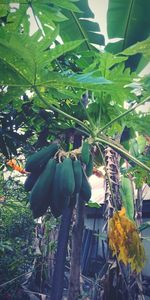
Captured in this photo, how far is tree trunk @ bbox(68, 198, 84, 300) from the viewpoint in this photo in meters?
1.52

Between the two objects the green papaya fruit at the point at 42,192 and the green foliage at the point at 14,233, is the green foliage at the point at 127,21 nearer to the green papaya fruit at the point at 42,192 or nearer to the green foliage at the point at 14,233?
the green papaya fruit at the point at 42,192

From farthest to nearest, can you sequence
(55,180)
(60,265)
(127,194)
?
1. (127,194)
2. (55,180)
3. (60,265)

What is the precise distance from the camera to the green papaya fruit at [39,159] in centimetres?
151

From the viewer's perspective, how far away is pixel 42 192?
1410 mm

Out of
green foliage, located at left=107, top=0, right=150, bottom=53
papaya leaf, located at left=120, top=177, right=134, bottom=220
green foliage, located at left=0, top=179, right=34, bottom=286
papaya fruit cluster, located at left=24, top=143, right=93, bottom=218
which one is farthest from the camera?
green foliage, located at left=0, top=179, right=34, bottom=286

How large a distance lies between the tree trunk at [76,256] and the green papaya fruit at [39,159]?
11.9 inches

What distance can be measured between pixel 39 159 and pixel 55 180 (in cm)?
15

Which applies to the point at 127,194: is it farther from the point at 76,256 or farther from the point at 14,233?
the point at 14,233

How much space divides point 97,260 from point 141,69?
520cm

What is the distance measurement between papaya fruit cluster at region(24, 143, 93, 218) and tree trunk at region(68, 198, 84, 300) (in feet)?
0.31

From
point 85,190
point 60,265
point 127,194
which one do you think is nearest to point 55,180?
point 85,190

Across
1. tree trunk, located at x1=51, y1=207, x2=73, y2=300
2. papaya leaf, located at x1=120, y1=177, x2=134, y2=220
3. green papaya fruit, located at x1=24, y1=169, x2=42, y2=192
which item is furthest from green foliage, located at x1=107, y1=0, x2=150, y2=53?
tree trunk, located at x1=51, y1=207, x2=73, y2=300

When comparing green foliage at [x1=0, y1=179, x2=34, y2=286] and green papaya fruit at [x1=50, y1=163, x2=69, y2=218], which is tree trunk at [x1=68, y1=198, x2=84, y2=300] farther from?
green foliage at [x1=0, y1=179, x2=34, y2=286]

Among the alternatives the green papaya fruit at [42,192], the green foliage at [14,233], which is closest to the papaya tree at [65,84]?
the green papaya fruit at [42,192]
